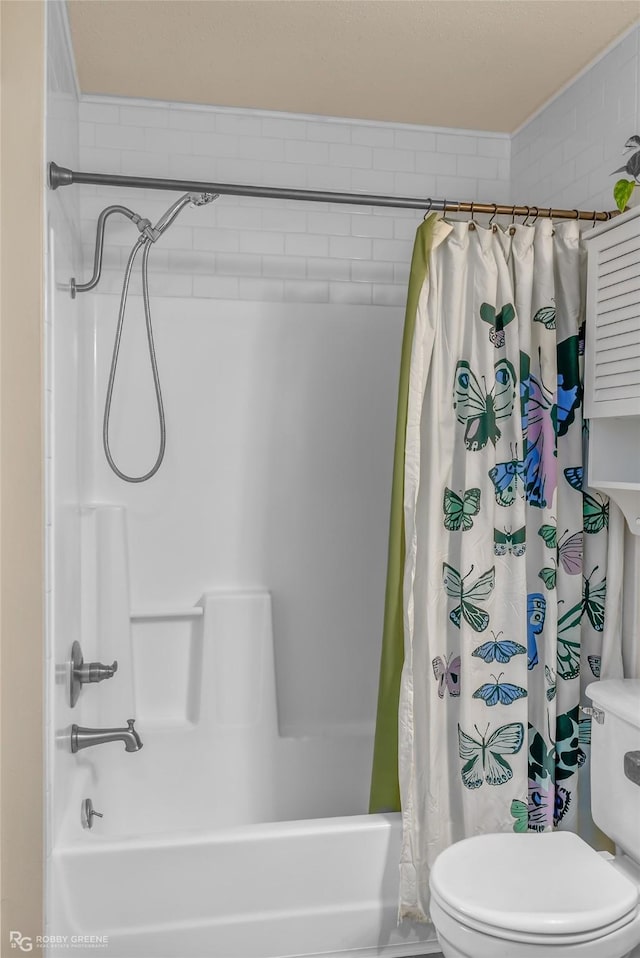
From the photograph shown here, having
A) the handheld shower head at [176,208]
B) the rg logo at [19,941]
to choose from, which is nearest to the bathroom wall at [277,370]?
the handheld shower head at [176,208]

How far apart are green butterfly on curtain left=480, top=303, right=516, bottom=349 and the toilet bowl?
1.27 m

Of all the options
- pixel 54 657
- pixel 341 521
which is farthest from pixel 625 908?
pixel 341 521

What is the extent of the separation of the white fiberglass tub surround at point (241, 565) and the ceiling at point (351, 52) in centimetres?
69

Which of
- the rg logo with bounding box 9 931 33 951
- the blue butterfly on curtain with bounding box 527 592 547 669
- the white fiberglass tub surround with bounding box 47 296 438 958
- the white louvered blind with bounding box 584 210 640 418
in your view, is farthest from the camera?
the white fiberglass tub surround with bounding box 47 296 438 958

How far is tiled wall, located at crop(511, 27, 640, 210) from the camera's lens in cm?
225

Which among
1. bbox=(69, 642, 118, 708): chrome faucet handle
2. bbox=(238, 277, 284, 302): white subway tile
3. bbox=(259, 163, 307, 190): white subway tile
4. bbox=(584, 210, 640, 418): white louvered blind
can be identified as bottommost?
bbox=(69, 642, 118, 708): chrome faucet handle

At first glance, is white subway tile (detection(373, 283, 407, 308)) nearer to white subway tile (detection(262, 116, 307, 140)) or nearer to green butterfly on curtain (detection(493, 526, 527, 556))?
white subway tile (detection(262, 116, 307, 140))

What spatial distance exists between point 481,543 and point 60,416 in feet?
3.64

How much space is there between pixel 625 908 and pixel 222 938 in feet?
3.11

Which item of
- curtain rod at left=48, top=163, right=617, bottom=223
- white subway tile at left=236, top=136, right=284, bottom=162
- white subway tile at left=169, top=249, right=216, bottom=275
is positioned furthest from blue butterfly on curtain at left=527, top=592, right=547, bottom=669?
white subway tile at left=236, top=136, right=284, bottom=162

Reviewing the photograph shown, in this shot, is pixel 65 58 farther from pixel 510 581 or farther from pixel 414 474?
pixel 510 581

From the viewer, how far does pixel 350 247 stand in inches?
112

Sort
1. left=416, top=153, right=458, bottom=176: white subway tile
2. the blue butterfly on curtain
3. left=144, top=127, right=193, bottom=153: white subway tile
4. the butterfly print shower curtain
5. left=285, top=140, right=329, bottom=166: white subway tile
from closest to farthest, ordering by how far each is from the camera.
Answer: the butterfly print shower curtain
the blue butterfly on curtain
left=144, top=127, right=193, bottom=153: white subway tile
left=285, top=140, right=329, bottom=166: white subway tile
left=416, top=153, right=458, bottom=176: white subway tile

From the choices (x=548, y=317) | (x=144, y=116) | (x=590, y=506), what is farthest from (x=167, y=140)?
(x=590, y=506)
